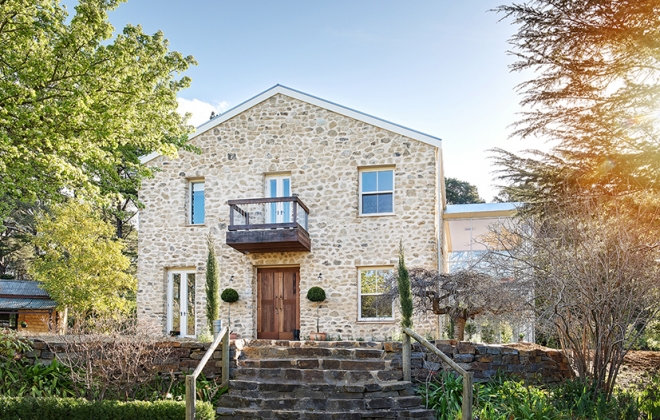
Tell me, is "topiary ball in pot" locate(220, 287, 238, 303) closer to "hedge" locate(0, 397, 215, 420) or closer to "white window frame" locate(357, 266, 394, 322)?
"white window frame" locate(357, 266, 394, 322)

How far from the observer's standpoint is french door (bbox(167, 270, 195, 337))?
54.6ft

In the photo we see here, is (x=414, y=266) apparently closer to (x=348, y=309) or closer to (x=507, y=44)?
(x=348, y=309)

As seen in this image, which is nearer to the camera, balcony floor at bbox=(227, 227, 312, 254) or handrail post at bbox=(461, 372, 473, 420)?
handrail post at bbox=(461, 372, 473, 420)

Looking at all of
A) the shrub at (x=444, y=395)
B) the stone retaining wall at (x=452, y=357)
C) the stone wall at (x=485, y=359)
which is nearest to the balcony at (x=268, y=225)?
the stone retaining wall at (x=452, y=357)

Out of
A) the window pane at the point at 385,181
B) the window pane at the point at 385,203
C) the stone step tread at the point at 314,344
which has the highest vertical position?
the window pane at the point at 385,181

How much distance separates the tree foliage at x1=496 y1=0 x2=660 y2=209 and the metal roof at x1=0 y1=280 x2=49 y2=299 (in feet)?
69.3

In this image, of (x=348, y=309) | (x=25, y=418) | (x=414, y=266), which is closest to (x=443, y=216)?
(x=414, y=266)

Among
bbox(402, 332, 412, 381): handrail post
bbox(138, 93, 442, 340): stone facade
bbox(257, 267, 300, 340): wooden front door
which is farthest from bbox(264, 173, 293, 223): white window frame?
bbox(402, 332, 412, 381): handrail post

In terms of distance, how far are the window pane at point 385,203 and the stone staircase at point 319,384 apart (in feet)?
18.7

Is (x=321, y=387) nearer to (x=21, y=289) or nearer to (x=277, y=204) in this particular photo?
(x=277, y=204)

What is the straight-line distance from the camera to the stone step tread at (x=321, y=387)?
9070 millimetres

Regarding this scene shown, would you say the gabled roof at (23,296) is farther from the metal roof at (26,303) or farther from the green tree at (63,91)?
the green tree at (63,91)

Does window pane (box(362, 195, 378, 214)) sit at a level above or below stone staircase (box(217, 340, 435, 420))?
above

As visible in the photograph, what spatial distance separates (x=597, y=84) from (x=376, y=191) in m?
7.73
